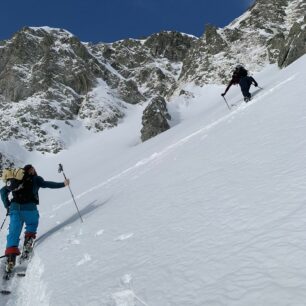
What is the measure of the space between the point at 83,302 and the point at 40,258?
4.02m

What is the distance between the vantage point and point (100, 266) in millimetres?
7477

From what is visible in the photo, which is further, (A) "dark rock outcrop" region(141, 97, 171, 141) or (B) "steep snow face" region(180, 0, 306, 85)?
(B) "steep snow face" region(180, 0, 306, 85)

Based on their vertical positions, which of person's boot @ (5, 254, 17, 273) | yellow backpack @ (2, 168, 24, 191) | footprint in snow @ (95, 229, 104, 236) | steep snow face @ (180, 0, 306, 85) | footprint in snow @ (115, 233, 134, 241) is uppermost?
steep snow face @ (180, 0, 306, 85)

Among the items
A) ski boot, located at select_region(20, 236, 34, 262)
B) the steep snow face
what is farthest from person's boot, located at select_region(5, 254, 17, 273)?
the steep snow face

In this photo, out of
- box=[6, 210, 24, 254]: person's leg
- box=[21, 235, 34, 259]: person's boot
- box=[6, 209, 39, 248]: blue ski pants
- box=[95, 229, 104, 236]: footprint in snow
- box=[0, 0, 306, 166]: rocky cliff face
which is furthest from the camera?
box=[0, 0, 306, 166]: rocky cliff face

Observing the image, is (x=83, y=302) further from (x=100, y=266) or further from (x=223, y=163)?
(x=223, y=163)

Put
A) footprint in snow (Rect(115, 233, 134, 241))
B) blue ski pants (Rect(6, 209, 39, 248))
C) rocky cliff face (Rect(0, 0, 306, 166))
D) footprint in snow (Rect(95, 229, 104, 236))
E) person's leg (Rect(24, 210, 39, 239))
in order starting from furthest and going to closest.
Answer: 1. rocky cliff face (Rect(0, 0, 306, 166))
2. person's leg (Rect(24, 210, 39, 239))
3. blue ski pants (Rect(6, 209, 39, 248))
4. footprint in snow (Rect(95, 229, 104, 236))
5. footprint in snow (Rect(115, 233, 134, 241))

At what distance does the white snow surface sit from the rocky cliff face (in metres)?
51.0

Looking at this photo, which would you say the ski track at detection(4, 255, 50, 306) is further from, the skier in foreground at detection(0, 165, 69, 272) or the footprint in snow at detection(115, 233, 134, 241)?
the footprint in snow at detection(115, 233, 134, 241)

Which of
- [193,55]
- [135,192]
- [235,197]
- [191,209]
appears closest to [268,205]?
[235,197]

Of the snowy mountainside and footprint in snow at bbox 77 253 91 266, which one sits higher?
the snowy mountainside

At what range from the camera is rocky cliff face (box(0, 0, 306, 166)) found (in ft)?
244

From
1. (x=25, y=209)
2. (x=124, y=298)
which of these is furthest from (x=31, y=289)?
(x=124, y=298)

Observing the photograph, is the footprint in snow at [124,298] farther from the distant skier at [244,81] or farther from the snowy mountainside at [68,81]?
the snowy mountainside at [68,81]
